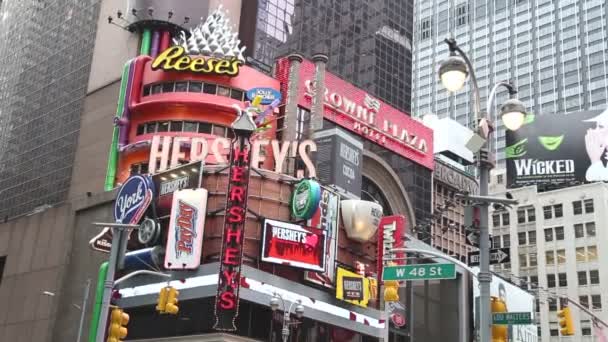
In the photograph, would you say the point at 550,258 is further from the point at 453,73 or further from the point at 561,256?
the point at 453,73

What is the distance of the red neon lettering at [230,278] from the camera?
131 ft

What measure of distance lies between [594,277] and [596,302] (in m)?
3.52

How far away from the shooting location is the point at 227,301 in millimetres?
39375

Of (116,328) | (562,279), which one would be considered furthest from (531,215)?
(116,328)

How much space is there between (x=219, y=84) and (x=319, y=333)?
2324 cm

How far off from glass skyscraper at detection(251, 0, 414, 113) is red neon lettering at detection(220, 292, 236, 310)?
44.4 meters

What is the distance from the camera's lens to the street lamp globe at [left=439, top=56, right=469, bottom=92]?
54.4ft

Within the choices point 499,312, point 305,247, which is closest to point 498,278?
point 305,247

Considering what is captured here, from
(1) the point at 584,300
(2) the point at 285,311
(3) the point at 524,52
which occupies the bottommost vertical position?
(2) the point at 285,311

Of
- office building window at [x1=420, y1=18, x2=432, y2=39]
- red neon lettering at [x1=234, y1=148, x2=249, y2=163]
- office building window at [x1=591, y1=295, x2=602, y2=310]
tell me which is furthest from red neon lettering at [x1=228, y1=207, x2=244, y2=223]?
office building window at [x1=420, y1=18, x2=432, y2=39]

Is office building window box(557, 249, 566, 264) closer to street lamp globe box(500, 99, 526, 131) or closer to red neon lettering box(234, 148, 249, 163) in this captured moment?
red neon lettering box(234, 148, 249, 163)

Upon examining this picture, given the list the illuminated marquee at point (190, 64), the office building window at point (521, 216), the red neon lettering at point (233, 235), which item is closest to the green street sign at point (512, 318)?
the red neon lettering at point (233, 235)

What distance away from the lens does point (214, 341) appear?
1570 inches

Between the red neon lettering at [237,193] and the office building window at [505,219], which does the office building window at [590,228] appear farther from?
the red neon lettering at [237,193]
